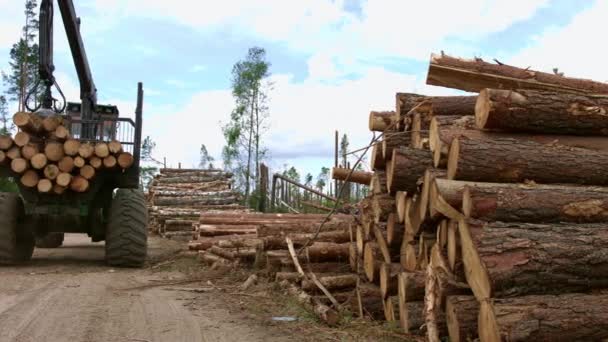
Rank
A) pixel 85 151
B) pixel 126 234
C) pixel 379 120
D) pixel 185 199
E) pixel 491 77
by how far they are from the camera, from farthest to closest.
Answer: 1. pixel 185 199
2. pixel 126 234
3. pixel 85 151
4. pixel 379 120
5. pixel 491 77

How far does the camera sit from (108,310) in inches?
262

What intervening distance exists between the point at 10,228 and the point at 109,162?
1954 mm

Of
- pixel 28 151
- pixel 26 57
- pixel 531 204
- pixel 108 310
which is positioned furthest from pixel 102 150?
pixel 26 57

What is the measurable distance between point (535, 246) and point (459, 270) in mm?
799

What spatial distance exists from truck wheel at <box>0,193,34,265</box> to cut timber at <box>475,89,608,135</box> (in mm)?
7829

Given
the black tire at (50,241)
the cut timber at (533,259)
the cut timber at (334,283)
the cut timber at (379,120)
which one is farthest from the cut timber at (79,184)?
the cut timber at (533,259)

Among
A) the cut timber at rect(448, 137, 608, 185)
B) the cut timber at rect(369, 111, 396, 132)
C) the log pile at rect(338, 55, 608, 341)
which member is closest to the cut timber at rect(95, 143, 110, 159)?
the cut timber at rect(369, 111, 396, 132)

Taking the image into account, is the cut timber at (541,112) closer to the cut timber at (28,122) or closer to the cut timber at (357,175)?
the cut timber at (357,175)

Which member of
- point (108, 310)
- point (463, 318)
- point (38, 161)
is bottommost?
point (108, 310)

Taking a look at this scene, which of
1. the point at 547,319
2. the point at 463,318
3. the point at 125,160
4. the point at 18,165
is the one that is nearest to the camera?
the point at 547,319

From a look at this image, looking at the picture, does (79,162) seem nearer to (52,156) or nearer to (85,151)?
(85,151)

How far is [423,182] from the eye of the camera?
18.8 feet

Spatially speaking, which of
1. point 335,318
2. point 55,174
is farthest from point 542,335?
point 55,174

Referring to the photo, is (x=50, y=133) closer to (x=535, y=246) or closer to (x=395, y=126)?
(x=395, y=126)
